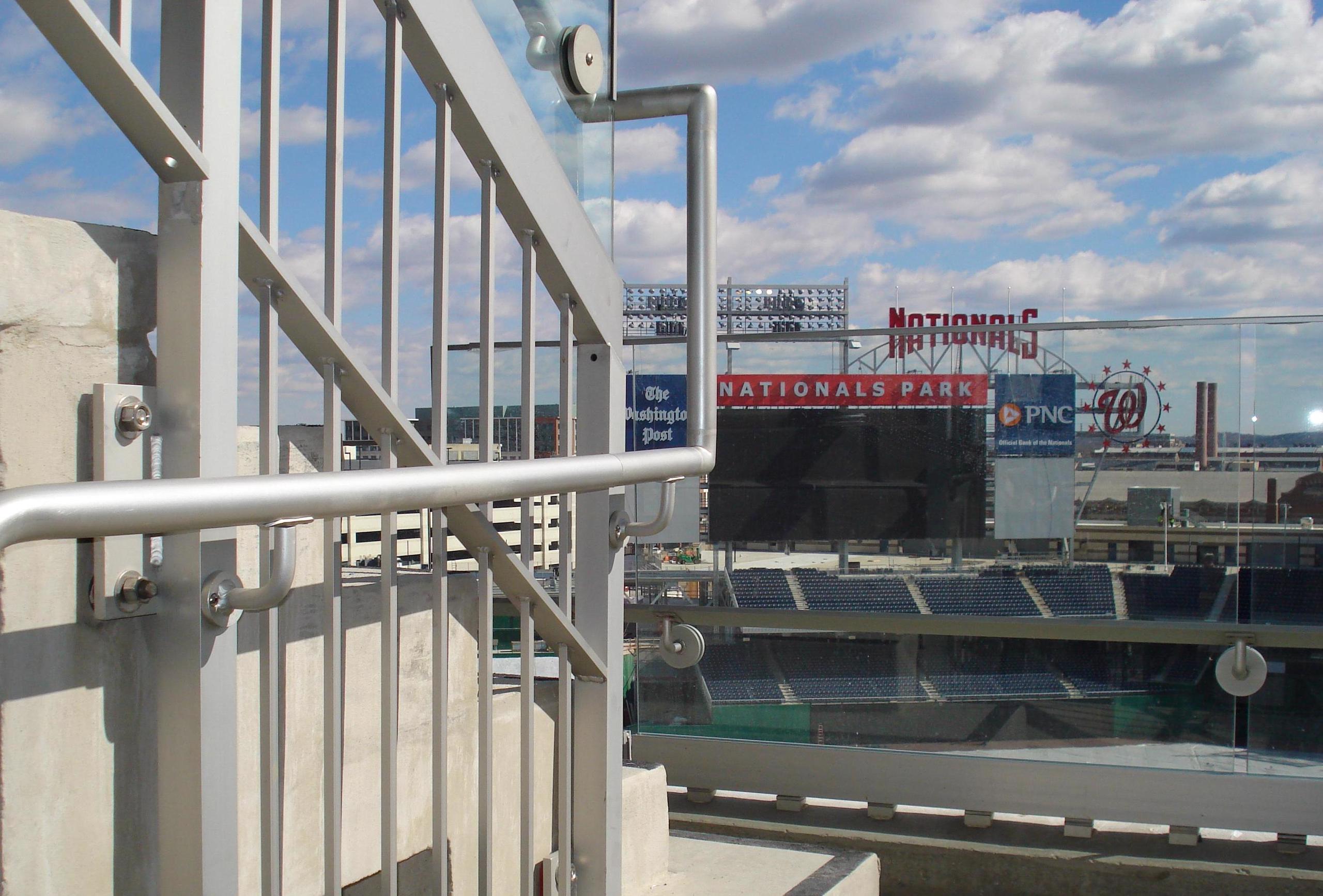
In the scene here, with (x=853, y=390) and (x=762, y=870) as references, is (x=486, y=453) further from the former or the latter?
(x=853, y=390)

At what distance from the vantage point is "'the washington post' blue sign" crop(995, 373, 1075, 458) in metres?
3.63

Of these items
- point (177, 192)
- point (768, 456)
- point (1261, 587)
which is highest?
point (177, 192)

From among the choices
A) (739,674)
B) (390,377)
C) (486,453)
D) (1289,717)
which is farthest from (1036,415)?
(390,377)

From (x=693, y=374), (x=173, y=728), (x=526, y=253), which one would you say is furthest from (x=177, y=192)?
(x=693, y=374)

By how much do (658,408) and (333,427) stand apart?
2398 millimetres

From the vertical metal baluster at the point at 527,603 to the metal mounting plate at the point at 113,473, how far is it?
0.76m

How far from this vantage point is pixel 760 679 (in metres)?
3.93

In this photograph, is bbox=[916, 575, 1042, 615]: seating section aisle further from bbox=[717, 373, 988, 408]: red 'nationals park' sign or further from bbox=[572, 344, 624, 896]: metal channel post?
bbox=[572, 344, 624, 896]: metal channel post

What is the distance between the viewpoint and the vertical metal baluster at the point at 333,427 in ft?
4.95

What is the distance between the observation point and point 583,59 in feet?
7.39

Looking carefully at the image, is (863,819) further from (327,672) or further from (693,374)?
(327,672)

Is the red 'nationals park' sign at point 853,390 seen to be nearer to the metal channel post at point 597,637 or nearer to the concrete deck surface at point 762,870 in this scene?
the concrete deck surface at point 762,870

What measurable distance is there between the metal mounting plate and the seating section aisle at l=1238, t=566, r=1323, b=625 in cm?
340

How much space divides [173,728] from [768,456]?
2.76 metres
